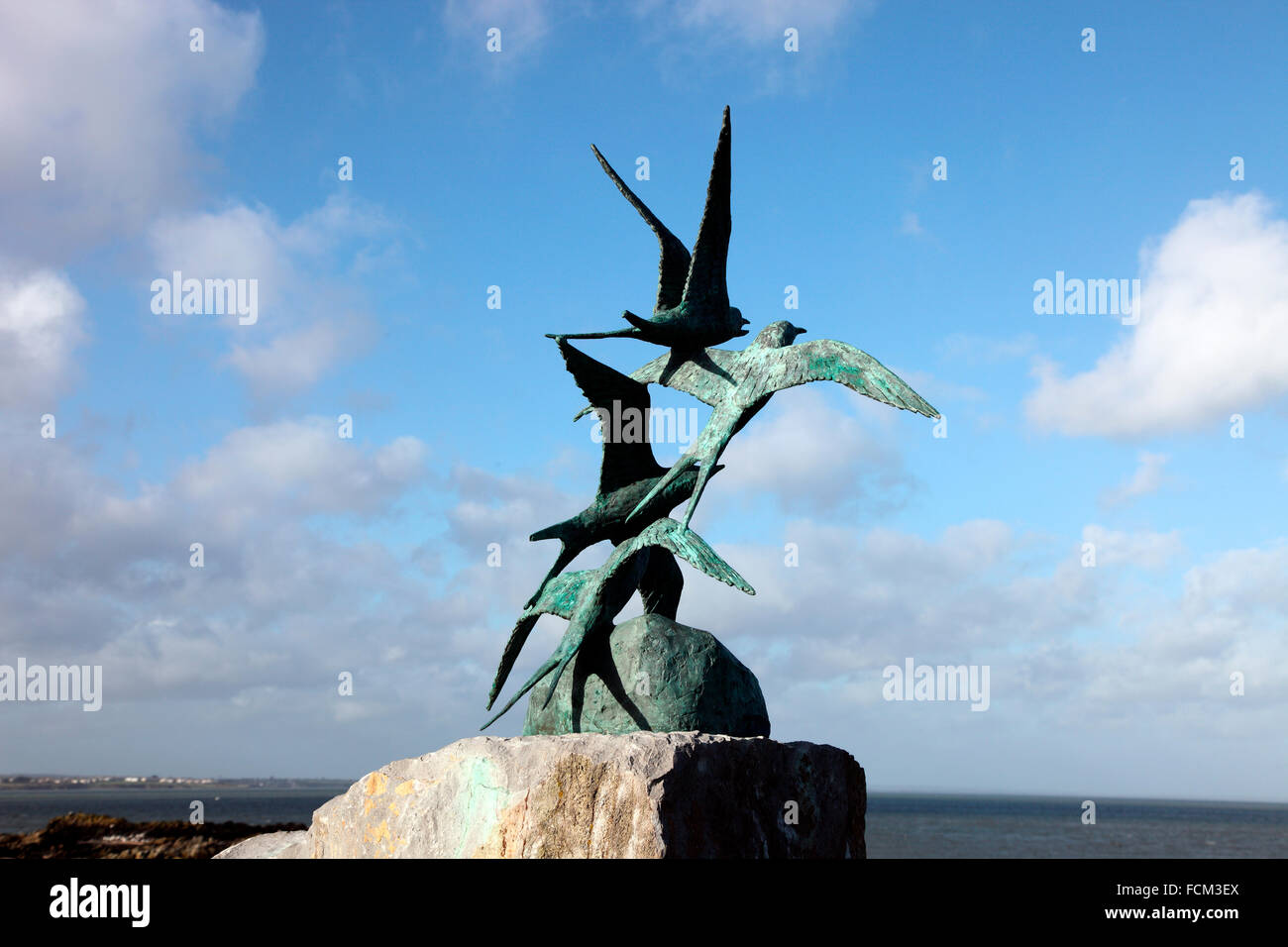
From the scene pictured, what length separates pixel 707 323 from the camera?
9.44 metres

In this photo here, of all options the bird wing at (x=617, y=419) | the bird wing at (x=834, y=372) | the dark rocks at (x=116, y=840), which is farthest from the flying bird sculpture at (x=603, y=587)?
the dark rocks at (x=116, y=840)

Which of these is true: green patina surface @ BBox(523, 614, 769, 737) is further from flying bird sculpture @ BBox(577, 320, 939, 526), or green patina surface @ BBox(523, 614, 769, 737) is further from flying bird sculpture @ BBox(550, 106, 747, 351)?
flying bird sculpture @ BBox(550, 106, 747, 351)

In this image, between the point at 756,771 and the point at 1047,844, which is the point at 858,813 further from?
the point at 1047,844

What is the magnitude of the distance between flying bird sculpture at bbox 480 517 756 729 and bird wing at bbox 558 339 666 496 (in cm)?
77

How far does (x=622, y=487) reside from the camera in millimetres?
9367

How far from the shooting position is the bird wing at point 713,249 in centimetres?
895

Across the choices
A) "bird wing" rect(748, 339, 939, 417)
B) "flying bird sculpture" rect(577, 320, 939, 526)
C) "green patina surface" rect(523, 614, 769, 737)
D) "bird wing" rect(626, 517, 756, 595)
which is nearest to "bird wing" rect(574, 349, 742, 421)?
"flying bird sculpture" rect(577, 320, 939, 526)

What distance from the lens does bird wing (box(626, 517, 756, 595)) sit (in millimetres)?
7840

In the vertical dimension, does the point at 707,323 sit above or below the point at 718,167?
below

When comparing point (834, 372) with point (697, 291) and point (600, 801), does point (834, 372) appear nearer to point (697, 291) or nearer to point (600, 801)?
point (697, 291)

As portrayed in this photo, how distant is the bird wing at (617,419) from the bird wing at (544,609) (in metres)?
0.87

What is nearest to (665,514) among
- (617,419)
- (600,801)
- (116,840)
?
(617,419)
